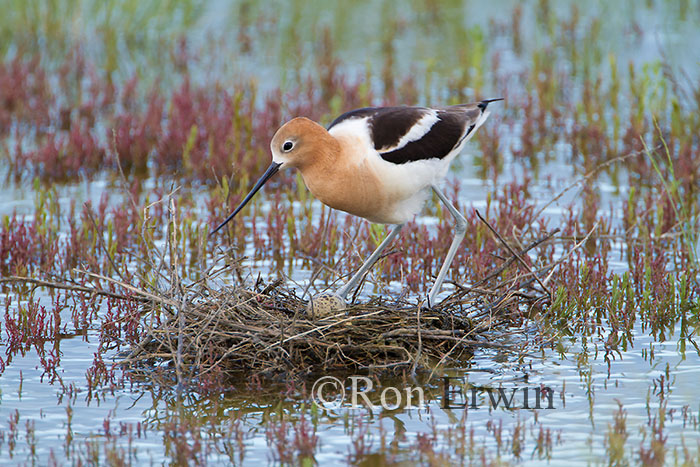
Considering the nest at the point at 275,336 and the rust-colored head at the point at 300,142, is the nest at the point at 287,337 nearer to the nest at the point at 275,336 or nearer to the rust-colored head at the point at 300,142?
the nest at the point at 275,336

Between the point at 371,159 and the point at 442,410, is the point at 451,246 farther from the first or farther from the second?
the point at 442,410

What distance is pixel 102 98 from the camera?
10.6 meters

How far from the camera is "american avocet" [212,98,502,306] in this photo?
16.1ft

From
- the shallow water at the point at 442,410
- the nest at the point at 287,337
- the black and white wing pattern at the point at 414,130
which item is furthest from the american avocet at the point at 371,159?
the shallow water at the point at 442,410

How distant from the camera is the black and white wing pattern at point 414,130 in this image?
5.10 meters

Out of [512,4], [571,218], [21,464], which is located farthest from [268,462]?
[512,4]

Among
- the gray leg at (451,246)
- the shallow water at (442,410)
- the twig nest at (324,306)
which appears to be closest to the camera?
the shallow water at (442,410)

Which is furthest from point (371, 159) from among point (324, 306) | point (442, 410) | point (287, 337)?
point (442, 410)

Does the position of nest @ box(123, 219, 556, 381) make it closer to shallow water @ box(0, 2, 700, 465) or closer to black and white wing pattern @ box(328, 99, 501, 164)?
shallow water @ box(0, 2, 700, 465)

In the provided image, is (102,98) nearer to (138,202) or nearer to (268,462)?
(138,202)

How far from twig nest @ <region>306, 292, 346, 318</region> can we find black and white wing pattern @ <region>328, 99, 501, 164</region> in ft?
2.37

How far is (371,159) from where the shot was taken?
5.01 m

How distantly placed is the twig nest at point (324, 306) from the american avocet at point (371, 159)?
0.06m

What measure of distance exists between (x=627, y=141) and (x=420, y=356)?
4.58 meters
